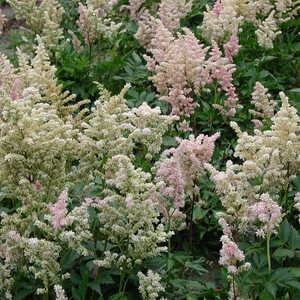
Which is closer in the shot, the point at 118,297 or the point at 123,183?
the point at 123,183

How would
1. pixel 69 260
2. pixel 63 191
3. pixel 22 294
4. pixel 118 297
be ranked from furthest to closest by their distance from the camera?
pixel 69 260 < pixel 22 294 < pixel 118 297 < pixel 63 191

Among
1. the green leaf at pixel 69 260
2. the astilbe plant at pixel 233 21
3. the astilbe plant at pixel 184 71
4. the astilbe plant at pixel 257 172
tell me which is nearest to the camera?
the astilbe plant at pixel 257 172

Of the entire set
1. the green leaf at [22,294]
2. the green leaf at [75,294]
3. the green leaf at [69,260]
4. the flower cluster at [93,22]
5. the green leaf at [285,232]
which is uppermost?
the flower cluster at [93,22]

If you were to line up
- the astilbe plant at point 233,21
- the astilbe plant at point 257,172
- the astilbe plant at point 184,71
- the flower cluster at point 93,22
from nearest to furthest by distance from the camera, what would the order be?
the astilbe plant at point 257,172, the astilbe plant at point 184,71, the astilbe plant at point 233,21, the flower cluster at point 93,22

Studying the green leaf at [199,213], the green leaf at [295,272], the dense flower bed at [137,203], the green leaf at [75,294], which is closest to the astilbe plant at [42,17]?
the dense flower bed at [137,203]

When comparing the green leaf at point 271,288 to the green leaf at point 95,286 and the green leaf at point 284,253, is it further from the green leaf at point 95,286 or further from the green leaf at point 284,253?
the green leaf at point 95,286

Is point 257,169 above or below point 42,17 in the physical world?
below

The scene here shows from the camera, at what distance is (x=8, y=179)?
4020 mm

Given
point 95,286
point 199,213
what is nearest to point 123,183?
point 95,286

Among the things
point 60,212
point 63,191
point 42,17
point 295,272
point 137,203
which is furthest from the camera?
point 42,17

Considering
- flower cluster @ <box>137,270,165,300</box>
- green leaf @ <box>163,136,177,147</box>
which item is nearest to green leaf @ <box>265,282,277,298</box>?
flower cluster @ <box>137,270,165,300</box>

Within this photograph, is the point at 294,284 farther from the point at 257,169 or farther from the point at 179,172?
the point at 179,172

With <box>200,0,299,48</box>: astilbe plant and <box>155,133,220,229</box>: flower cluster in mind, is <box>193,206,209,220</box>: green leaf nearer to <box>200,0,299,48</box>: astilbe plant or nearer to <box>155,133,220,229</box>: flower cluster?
<box>155,133,220,229</box>: flower cluster

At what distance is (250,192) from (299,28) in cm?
558
